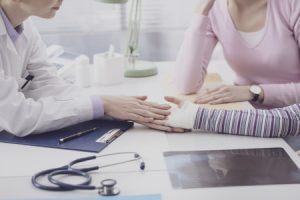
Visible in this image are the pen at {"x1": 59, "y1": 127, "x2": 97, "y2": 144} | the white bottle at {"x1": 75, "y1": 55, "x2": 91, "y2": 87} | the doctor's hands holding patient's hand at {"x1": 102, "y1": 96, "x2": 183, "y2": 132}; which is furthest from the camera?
the white bottle at {"x1": 75, "y1": 55, "x2": 91, "y2": 87}

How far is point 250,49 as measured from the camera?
1.56m

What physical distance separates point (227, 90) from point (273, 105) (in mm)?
158

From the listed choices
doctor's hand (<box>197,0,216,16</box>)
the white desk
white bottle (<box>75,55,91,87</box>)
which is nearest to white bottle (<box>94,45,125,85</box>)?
white bottle (<box>75,55,91,87</box>)

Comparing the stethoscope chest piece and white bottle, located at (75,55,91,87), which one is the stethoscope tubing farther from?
white bottle, located at (75,55,91,87)

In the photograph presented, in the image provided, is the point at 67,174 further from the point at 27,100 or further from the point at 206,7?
the point at 206,7

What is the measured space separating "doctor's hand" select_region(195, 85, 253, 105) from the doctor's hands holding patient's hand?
178 millimetres

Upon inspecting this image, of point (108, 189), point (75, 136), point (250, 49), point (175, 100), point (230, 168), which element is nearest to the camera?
point (108, 189)

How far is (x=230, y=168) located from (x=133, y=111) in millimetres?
352

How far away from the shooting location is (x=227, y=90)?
1.45 metres

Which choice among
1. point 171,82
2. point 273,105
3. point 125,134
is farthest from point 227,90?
point 125,134

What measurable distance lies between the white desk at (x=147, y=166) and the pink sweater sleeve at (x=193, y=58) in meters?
0.34

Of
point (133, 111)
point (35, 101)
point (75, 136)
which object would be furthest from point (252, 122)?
point (35, 101)

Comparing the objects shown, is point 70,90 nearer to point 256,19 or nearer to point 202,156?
point 202,156

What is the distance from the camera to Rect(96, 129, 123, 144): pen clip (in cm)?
115
